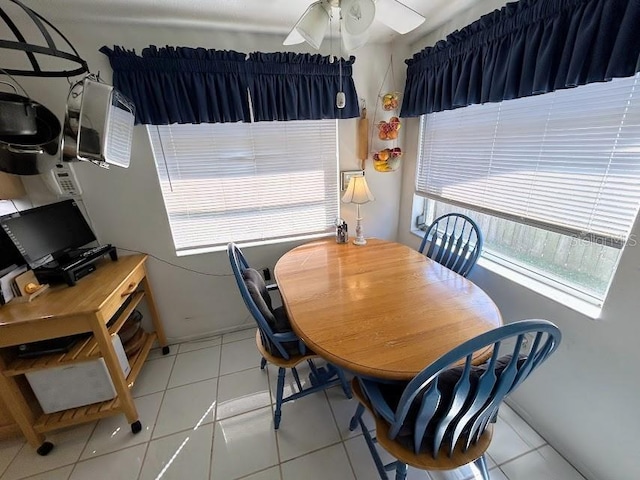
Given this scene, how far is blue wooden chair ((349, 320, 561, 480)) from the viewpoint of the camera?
0.72m

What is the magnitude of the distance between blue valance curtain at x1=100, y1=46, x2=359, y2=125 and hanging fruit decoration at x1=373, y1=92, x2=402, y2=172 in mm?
255

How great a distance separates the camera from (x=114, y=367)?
138 cm

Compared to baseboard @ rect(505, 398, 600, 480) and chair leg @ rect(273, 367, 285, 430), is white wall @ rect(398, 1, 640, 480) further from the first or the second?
chair leg @ rect(273, 367, 285, 430)

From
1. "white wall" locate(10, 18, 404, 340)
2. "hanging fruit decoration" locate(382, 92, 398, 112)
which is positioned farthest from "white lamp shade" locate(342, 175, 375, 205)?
"hanging fruit decoration" locate(382, 92, 398, 112)

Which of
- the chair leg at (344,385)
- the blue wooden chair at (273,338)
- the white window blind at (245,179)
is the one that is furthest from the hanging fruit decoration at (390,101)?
the chair leg at (344,385)

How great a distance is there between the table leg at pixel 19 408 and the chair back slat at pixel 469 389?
1.84m

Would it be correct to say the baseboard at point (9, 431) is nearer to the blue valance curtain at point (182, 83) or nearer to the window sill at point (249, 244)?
the window sill at point (249, 244)

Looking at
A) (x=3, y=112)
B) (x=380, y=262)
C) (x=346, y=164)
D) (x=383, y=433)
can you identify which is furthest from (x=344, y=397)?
(x=3, y=112)

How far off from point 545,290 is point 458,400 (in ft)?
3.30

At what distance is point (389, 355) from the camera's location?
96 centimetres

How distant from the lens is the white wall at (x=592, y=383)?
1059 mm

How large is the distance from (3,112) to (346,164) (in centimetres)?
199

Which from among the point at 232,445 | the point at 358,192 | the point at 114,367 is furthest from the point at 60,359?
the point at 358,192

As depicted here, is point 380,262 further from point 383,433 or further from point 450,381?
point 383,433
